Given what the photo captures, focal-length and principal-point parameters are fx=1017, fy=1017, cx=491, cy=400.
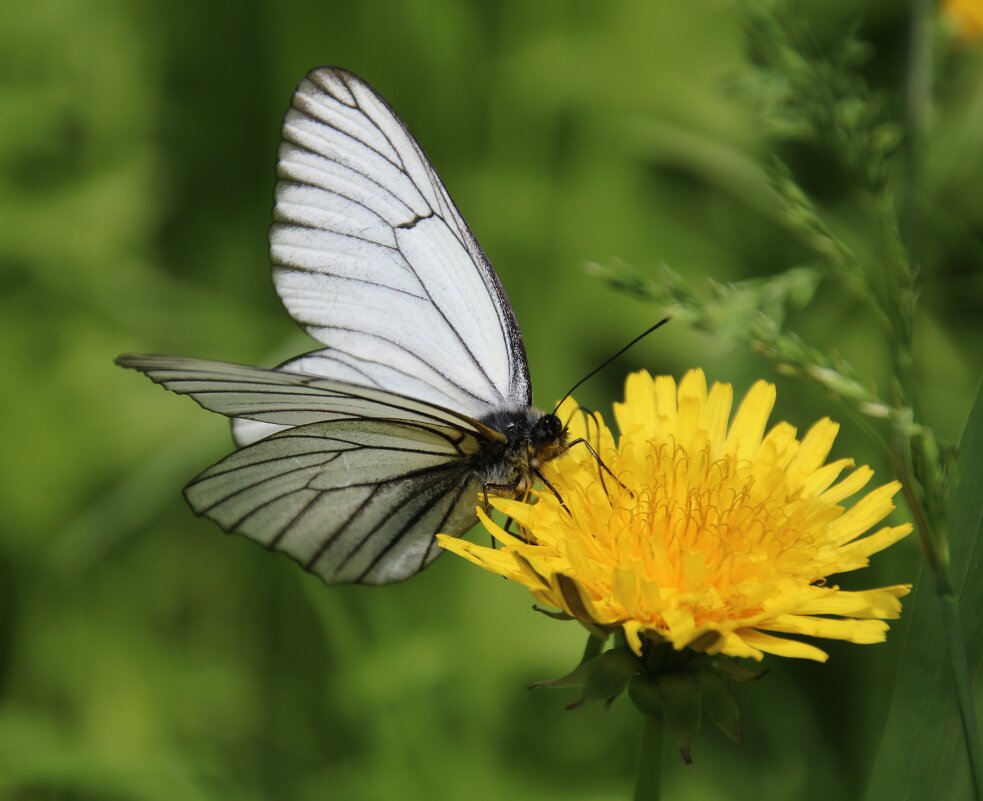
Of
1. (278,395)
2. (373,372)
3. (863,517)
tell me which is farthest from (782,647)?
(373,372)

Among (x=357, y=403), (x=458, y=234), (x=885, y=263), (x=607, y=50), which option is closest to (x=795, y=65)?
(x=885, y=263)

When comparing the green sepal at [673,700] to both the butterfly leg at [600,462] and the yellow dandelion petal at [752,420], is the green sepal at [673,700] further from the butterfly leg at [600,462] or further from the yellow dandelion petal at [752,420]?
the yellow dandelion petal at [752,420]

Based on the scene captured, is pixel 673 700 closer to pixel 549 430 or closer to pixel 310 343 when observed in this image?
pixel 549 430

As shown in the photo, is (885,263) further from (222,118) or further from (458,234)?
(222,118)

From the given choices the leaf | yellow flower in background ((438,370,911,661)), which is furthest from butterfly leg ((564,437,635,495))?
the leaf

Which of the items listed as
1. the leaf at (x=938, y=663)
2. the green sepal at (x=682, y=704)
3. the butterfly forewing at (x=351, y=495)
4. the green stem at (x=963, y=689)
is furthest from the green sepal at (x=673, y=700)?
the butterfly forewing at (x=351, y=495)

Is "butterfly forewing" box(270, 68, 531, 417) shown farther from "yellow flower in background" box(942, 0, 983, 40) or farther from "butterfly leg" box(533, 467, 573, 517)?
"yellow flower in background" box(942, 0, 983, 40)
